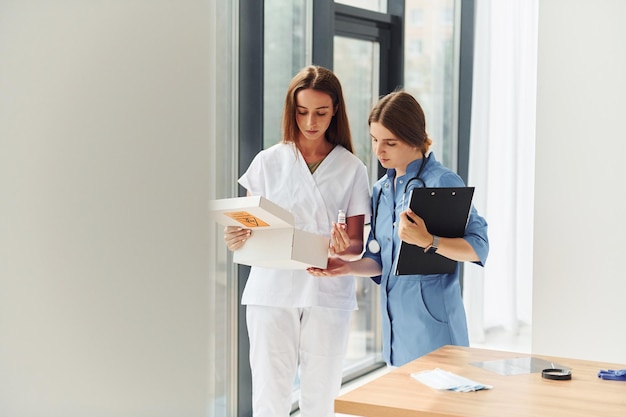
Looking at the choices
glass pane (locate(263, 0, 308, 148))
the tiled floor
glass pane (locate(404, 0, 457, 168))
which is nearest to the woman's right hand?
glass pane (locate(263, 0, 308, 148))

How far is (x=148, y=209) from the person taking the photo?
17 centimetres

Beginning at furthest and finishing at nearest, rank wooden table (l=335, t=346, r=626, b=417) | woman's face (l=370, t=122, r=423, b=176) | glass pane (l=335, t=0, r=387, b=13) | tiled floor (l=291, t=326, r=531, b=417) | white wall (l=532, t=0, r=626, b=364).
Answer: tiled floor (l=291, t=326, r=531, b=417) → glass pane (l=335, t=0, r=387, b=13) → white wall (l=532, t=0, r=626, b=364) → woman's face (l=370, t=122, r=423, b=176) → wooden table (l=335, t=346, r=626, b=417)

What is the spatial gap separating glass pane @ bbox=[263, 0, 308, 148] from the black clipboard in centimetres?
134

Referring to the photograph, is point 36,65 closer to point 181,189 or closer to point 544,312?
point 181,189

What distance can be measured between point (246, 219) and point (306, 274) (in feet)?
1.13

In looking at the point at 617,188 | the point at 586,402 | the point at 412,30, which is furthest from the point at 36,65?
the point at 412,30

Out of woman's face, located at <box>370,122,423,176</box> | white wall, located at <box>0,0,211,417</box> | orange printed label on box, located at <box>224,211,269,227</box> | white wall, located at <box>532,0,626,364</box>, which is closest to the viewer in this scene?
white wall, located at <box>0,0,211,417</box>

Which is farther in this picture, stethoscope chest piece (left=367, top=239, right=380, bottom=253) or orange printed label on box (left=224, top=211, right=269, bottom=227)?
stethoscope chest piece (left=367, top=239, right=380, bottom=253)

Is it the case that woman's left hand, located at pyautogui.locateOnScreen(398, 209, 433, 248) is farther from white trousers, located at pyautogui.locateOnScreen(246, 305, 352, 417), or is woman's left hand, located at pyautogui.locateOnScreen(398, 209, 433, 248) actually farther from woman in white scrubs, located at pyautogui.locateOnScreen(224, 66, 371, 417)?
white trousers, located at pyautogui.locateOnScreen(246, 305, 352, 417)

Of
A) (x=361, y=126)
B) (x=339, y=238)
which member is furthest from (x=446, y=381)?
(x=361, y=126)

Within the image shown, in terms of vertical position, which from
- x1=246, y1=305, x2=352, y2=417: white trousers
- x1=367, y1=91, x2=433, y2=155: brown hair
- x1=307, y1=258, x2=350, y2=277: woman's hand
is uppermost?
x1=367, y1=91, x2=433, y2=155: brown hair

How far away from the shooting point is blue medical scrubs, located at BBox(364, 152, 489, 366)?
7.08 feet

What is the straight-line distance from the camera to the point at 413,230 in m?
2.07

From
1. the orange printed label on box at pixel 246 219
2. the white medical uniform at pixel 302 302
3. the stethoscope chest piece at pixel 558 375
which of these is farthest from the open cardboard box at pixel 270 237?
the stethoscope chest piece at pixel 558 375
